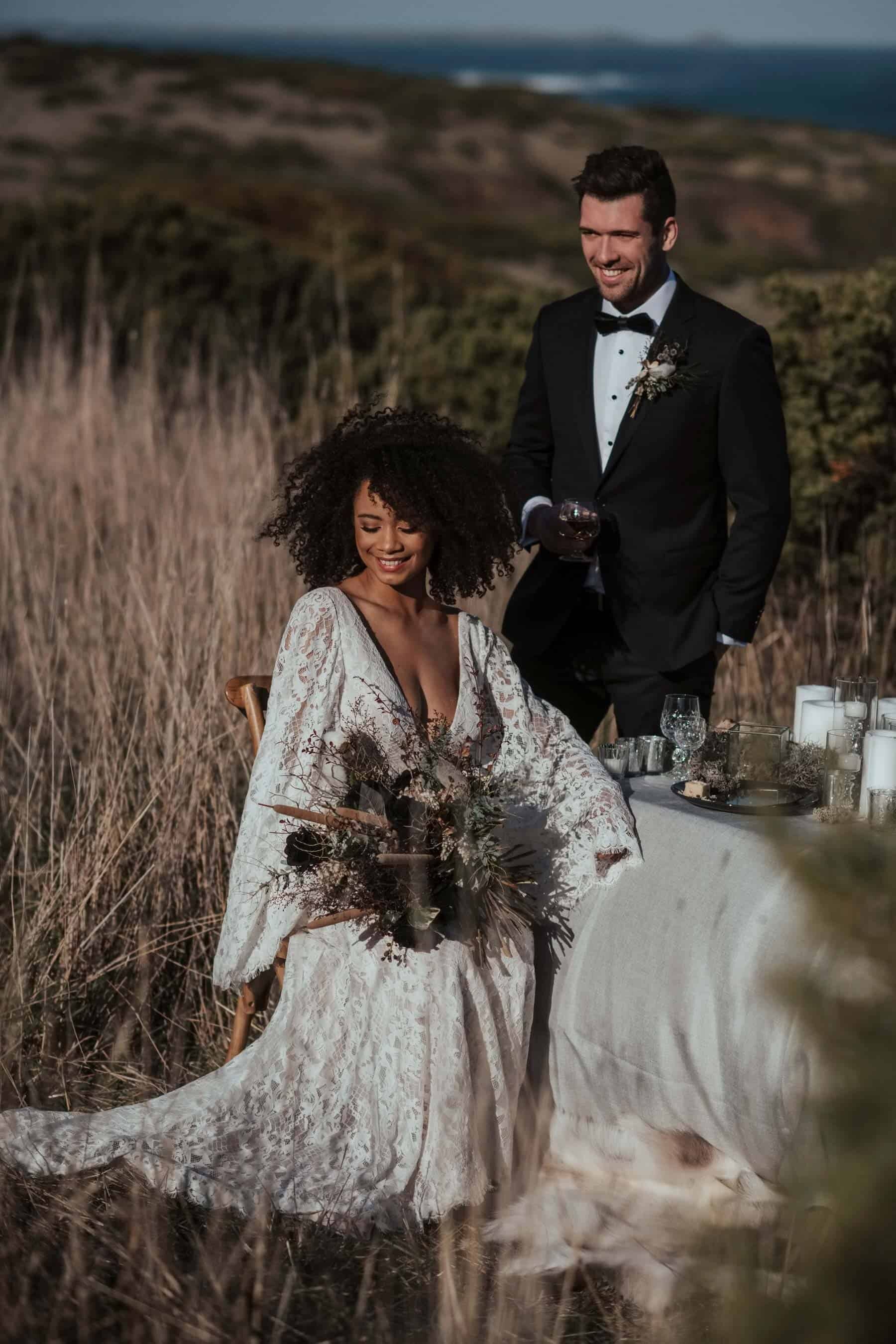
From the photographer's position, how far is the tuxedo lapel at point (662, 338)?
343 centimetres

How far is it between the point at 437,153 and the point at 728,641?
109 ft

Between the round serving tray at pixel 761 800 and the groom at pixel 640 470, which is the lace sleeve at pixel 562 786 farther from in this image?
the groom at pixel 640 470

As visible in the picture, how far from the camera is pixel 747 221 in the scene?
94.6ft

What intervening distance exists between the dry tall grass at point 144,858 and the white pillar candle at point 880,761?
3.28 feet

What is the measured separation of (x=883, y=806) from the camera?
8.29 ft

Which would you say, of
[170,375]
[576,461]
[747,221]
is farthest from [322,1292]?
[747,221]

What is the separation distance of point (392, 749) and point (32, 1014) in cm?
126

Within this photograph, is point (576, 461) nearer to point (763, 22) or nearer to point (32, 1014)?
point (32, 1014)

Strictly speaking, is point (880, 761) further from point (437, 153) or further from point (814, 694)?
point (437, 153)

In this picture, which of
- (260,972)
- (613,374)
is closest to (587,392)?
(613,374)

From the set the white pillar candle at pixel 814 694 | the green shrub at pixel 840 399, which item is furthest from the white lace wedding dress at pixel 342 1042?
the green shrub at pixel 840 399

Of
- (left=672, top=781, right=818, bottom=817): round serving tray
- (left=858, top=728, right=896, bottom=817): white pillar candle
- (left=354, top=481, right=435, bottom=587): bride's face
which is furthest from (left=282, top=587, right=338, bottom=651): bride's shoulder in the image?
(left=858, top=728, right=896, bottom=817): white pillar candle

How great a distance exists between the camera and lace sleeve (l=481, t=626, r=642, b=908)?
110 inches

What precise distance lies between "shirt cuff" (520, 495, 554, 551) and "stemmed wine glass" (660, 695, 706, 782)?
2.13 feet
